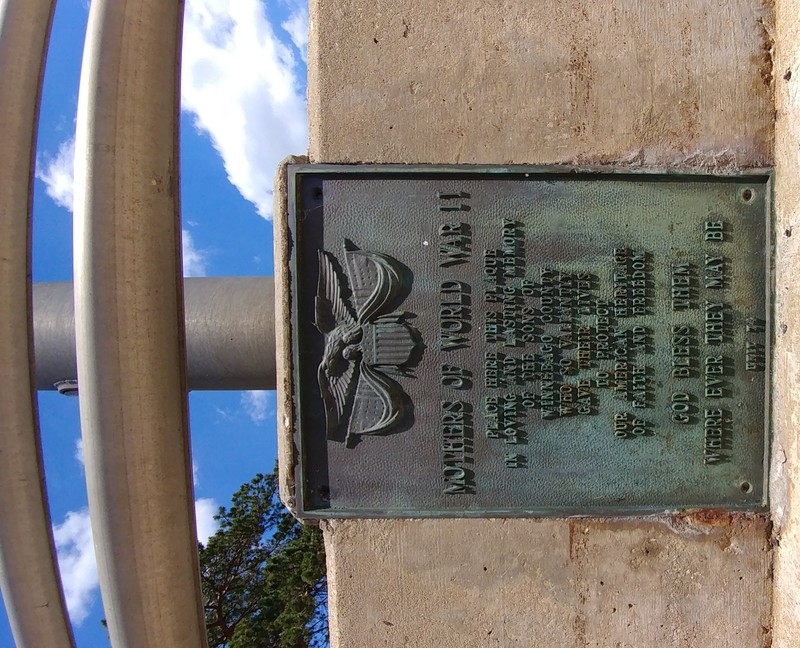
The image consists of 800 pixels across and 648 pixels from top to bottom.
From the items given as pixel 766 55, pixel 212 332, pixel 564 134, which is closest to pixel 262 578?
pixel 212 332

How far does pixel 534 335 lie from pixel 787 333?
48.0 inches

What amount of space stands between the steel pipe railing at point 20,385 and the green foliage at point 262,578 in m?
3.90

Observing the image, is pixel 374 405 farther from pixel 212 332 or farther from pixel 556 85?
pixel 556 85

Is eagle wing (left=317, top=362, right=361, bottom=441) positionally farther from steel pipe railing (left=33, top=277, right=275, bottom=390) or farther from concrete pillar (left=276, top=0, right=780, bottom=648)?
steel pipe railing (left=33, top=277, right=275, bottom=390)

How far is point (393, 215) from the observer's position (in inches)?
130

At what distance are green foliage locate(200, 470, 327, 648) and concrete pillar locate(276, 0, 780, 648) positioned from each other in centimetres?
397

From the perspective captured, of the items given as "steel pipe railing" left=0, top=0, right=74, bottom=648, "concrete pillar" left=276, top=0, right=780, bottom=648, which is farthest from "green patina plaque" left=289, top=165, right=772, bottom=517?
"steel pipe railing" left=0, top=0, right=74, bottom=648

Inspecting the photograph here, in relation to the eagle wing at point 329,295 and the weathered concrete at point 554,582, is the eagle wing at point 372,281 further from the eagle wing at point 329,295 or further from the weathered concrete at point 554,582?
the weathered concrete at point 554,582

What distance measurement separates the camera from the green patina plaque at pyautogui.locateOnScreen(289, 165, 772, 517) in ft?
10.6

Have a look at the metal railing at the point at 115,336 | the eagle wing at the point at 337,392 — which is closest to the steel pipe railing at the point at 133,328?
the metal railing at the point at 115,336

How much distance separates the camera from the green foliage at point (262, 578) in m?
6.94

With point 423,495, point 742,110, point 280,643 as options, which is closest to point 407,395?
point 423,495

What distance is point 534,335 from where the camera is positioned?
3.27 metres

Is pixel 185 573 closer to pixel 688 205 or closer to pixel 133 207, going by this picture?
pixel 133 207
